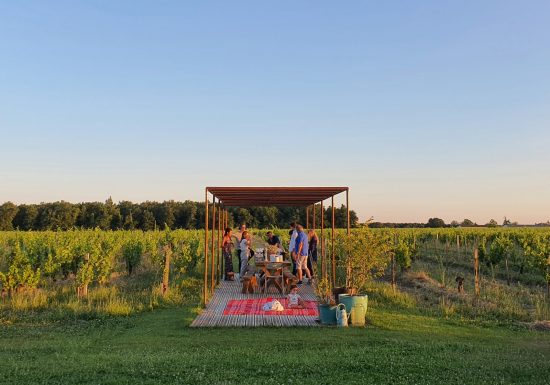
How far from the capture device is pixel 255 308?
9352mm

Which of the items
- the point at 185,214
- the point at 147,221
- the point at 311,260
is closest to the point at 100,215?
the point at 147,221

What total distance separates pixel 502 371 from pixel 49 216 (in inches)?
2452

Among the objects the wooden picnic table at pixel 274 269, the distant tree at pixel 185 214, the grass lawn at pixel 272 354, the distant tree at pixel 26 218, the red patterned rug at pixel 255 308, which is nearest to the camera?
the grass lawn at pixel 272 354

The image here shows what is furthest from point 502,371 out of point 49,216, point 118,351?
point 49,216

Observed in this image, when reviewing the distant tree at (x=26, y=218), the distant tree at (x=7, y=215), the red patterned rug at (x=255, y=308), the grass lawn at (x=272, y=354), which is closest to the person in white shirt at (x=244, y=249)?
the red patterned rug at (x=255, y=308)

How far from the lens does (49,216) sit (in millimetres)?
59781

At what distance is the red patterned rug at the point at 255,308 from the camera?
29.0 feet

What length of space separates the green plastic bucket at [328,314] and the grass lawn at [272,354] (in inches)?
11.8

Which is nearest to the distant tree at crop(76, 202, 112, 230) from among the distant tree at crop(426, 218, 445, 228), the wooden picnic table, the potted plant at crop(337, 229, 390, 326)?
the distant tree at crop(426, 218, 445, 228)

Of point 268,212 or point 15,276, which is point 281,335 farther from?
point 268,212

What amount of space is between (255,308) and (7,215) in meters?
59.7

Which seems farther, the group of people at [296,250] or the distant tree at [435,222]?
the distant tree at [435,222]

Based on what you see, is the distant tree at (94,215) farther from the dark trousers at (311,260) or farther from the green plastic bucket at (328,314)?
the green plastic bucket at (328,314)

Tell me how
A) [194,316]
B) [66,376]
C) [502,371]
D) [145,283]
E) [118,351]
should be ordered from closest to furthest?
[66,376] < [502,371] < [118,351] < [194,316] < [145,283]
